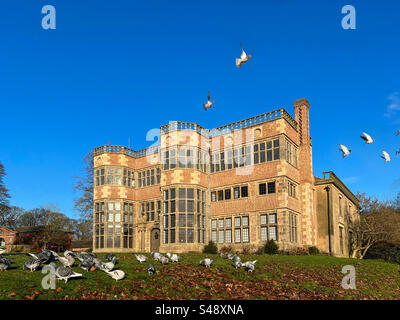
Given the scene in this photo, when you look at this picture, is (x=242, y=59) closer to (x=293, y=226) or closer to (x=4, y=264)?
(x=4, y=264)

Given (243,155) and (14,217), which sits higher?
(243,155)

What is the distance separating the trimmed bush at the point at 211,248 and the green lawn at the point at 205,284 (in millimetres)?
10134

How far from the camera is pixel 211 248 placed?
3016cm

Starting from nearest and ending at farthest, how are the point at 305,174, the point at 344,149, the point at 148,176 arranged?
the point at 344,149
the point at 305,174
the point at 148,176

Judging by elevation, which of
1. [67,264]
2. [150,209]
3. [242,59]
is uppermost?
[242,59]

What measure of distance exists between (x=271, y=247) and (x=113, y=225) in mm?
16757

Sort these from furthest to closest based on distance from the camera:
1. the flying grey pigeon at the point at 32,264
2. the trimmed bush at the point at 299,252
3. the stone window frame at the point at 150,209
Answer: the stone window frame at the point at 150,209
the trimmed bush at the point at 299,252
the flying grey pigeon at the point at 32,264

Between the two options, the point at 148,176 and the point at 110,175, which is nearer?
the point at 110,175

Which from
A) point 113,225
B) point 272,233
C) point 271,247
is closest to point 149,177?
point 113,225

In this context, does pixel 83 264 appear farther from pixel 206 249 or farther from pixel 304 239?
pixel 304 239

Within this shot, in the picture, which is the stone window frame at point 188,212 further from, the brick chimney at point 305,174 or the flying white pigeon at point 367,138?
the flying white pigeon at point 367,138

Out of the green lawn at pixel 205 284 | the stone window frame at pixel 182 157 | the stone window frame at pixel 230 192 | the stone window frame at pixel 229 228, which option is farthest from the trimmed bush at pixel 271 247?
the stone window frame at pixel 182 157

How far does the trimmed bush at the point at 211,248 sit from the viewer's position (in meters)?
30.0

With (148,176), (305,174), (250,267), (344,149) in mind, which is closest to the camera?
(250,267)
